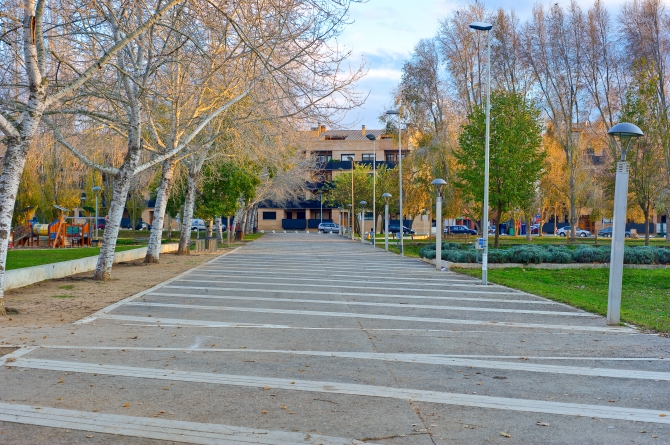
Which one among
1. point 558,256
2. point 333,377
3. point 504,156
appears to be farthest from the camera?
point 504,156

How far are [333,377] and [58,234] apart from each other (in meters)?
30.1

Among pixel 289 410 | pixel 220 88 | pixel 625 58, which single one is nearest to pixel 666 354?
pixel 289 410

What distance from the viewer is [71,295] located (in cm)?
1480

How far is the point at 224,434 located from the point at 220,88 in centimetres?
1654

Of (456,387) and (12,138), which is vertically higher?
(12,138)

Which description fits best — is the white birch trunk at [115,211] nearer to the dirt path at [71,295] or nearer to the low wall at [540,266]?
the dirt path at [71,295]

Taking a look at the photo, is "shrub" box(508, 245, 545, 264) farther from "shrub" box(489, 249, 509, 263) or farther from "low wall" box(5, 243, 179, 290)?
"low wall" box(5, 243, 179, 290)

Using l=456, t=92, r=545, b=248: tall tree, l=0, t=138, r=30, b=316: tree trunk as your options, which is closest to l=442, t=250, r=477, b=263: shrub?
l=456, t=92, r=545, b=248: tall tree

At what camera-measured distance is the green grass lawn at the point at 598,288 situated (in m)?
13.8

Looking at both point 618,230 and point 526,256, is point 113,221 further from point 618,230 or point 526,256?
point 526,256

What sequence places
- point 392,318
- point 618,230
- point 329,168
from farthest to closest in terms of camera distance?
point 329,168 → point 392,318 → point 618,230

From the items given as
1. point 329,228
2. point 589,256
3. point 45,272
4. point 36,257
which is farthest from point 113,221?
point 329,228

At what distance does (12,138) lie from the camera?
11.3 m

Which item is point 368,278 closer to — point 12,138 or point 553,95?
point 12,138
